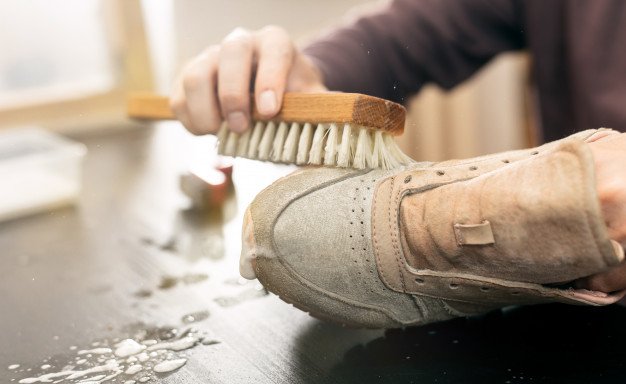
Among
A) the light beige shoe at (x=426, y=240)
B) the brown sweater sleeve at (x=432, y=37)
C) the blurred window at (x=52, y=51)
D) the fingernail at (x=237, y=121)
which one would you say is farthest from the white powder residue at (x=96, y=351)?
the blurred window at (x=52, y=51)

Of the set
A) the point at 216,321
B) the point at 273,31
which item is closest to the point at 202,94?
the point at 273,31

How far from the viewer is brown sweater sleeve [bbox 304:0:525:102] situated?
1137 millimetres

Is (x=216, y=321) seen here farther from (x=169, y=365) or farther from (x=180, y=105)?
(x=180, y=105)

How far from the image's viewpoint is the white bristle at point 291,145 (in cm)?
66

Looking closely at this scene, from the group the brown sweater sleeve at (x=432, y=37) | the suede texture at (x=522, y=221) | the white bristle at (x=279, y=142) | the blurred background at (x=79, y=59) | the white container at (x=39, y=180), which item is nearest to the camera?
the suede texture at (x=522, y=221)

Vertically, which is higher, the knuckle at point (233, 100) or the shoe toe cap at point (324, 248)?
the knuckle at point (233, 100)

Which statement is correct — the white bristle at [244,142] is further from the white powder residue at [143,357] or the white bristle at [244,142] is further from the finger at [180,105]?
the white powder residue at [143,357]

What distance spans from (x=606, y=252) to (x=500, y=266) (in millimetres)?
81

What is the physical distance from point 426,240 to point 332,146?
5.1 inches

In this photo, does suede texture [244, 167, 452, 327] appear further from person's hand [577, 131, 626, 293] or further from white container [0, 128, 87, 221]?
white container [0, 128, 87, 221]

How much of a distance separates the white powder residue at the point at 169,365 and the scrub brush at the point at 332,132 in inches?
8.2

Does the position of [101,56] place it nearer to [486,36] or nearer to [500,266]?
[486,36]

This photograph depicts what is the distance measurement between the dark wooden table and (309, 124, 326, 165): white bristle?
0.32ft

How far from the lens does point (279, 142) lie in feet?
2.22
